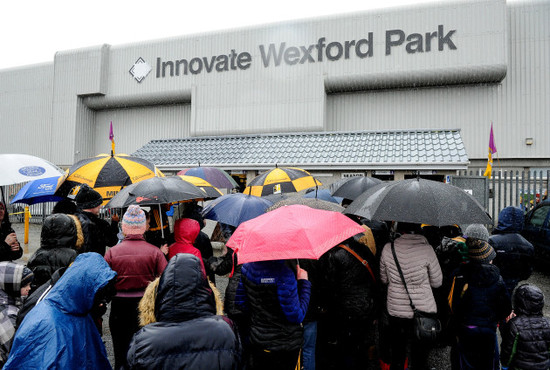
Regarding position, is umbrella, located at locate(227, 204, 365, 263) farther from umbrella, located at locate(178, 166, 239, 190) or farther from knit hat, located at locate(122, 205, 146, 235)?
umbrella, located at locate(178, 166, 239, 190)

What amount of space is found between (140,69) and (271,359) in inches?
861

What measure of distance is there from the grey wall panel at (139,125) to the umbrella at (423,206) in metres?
18.8

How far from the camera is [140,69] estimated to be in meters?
21.3

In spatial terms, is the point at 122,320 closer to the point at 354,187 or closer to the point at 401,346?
the point at 401,346

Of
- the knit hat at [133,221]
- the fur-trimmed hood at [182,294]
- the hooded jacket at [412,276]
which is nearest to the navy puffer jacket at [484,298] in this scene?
the hooded jacket at [412,276]

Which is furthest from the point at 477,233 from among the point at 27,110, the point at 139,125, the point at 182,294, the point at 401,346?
the point at 27,110

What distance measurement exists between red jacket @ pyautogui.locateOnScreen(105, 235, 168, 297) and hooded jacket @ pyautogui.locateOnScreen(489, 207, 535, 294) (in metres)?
4.15

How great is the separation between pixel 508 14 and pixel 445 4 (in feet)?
9.28

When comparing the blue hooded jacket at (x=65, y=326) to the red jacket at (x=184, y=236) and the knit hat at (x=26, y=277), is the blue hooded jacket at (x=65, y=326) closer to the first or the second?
the knit hat at (x=26, y=277)

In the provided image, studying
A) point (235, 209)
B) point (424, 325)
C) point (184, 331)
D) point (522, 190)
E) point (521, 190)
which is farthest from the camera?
point (521, 190)

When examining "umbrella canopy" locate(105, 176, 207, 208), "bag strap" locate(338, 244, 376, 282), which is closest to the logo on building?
"umbrella canopy" locate(105, 176, 207, 208)

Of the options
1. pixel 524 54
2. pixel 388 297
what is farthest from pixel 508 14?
pixel 388 297

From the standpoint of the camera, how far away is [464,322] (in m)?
3.50

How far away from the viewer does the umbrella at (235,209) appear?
4.42m
